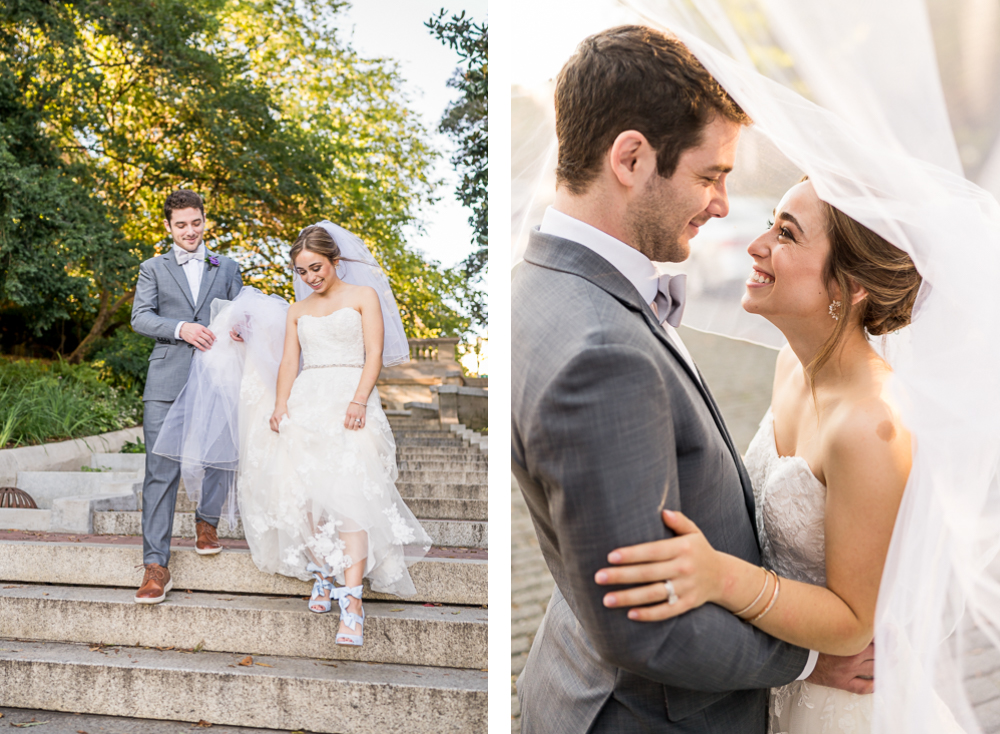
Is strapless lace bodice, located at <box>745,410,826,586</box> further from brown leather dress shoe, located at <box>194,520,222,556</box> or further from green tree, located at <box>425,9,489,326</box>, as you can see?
green tree, located at <box>425,9,489,326</box>

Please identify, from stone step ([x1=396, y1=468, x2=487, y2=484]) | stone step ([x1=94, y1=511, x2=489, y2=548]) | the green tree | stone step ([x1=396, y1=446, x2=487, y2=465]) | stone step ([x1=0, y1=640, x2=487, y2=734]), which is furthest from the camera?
the green tree

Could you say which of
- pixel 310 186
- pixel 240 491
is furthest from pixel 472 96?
pixel 240 491

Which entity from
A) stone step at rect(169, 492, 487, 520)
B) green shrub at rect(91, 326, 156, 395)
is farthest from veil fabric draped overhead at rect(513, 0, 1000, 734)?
green shrub at rect(91, 326, 156, 395)

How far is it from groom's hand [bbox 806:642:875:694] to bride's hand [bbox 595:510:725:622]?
546 millimetres

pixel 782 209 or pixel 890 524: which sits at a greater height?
pixel 782 209

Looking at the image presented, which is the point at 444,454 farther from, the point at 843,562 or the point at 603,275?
the point at 603,275

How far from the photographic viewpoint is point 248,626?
354 centimetres

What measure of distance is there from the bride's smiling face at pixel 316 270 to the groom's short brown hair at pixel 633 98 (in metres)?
2.58

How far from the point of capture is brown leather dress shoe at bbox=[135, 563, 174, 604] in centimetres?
363

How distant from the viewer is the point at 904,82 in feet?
4.02

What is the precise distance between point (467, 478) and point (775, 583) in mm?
5187

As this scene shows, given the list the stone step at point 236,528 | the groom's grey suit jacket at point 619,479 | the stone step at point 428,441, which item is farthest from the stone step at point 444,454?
the groom's grey suit jacket at point 619,479

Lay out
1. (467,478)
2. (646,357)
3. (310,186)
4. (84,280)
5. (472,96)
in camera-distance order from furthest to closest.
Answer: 1. (310,186)
2. (84,280)
3. (472,96)
4. (467,478)
5. (646,357)

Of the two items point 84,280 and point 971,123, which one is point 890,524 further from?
point 84,280
